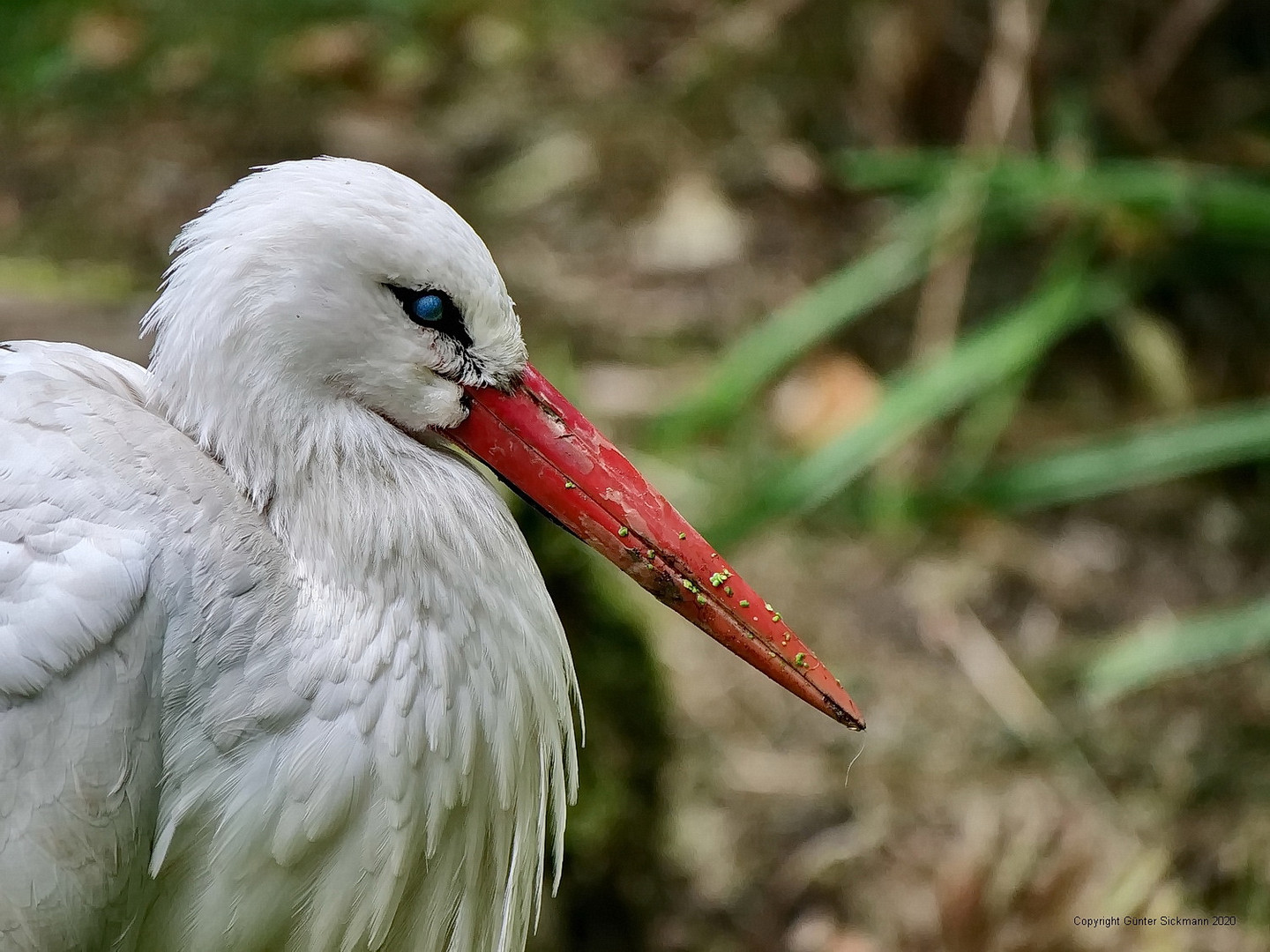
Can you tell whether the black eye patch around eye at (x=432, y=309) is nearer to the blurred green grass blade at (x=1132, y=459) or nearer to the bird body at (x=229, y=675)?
the bird body at (x=229, y=675)

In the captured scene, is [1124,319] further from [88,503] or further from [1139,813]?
[88,503]

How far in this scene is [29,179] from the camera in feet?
10.4

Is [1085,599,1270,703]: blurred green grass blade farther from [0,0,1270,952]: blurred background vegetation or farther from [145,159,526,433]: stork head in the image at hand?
[145,159,526,433]: stork head

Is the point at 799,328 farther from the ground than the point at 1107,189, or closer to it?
closer to it

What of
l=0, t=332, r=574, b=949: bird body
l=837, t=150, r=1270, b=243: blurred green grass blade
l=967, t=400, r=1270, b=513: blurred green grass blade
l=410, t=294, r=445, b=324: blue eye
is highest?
l=837, t=150, r=1270, b=243: blurred green grass blade

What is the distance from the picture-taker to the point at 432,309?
104 cm

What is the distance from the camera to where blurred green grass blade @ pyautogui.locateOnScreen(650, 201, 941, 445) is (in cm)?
247

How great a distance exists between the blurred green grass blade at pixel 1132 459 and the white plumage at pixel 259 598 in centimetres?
152

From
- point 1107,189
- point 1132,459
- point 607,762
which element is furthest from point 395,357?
point 1107,189

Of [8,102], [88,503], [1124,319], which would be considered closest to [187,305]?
[88,503]

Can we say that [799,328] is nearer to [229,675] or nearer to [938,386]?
[938,386]

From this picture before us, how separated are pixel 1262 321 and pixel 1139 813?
1.26 m

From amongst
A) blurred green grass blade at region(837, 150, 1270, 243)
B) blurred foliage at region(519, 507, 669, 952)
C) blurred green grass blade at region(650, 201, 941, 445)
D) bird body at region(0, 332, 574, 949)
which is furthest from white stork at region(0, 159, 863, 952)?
blurred green grass blade at region(837, 150, 1270, 243)

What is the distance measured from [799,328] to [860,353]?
0.31 meters
